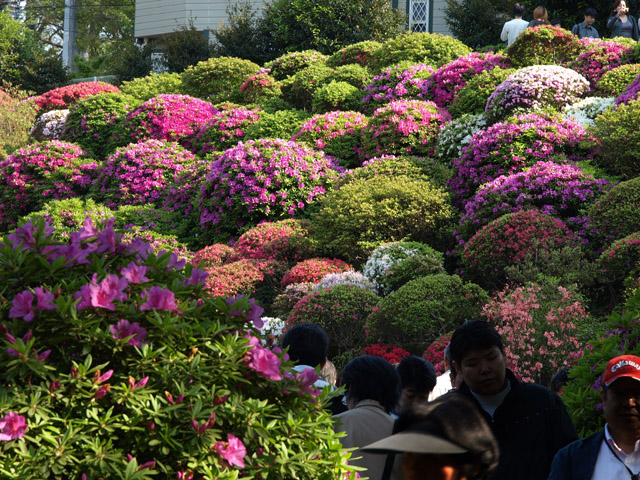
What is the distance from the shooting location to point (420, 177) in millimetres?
12398

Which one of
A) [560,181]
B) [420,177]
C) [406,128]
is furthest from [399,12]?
[560,181]

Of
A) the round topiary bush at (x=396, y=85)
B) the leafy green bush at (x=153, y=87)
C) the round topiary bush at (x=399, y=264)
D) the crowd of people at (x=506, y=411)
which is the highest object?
the round topiary bush at (x=396, y=85)

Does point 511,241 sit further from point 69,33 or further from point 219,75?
point 69,33

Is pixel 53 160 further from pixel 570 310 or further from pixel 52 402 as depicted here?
pixel 52 402

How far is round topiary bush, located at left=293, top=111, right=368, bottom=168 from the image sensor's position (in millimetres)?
15297

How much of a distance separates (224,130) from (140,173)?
2.14 m

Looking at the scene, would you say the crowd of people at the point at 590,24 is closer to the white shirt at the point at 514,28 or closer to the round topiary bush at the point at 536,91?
the white shirt at the point at 514,28

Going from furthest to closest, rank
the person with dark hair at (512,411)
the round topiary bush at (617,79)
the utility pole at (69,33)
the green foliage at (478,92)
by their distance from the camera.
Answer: the utility pole at (69,33) < the green foliage at (478,92) < the round topiary bush at (617,79) < the person with dark hair at (512,411)

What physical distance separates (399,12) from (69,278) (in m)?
22.5

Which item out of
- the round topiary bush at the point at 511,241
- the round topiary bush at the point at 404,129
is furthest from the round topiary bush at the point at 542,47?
the round topiary bush at the point at 511,241

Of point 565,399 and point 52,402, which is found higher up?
point 52,402

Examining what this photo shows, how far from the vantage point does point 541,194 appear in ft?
34.8

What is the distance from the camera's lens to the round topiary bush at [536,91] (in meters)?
13.0

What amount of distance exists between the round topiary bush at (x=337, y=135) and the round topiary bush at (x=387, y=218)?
10.4 feet
